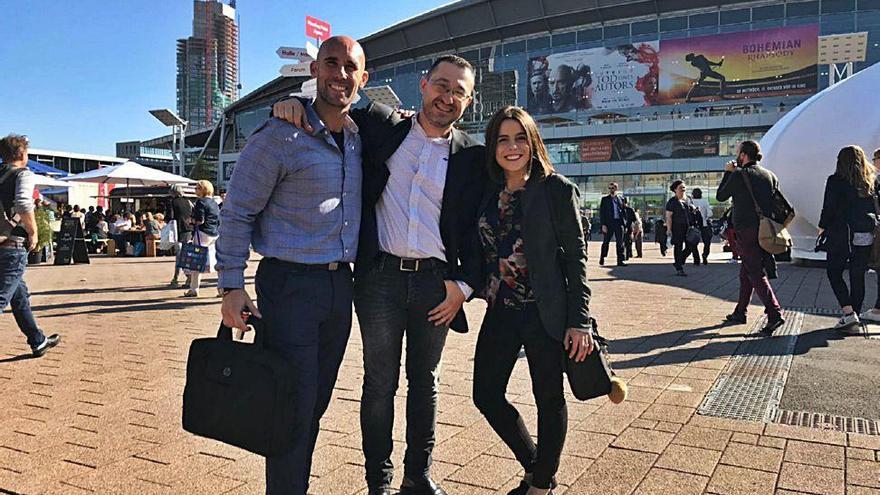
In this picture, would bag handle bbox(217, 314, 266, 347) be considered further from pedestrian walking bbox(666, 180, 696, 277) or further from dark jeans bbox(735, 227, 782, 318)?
pedestrian walking bbox(666, 180, 696, 277)

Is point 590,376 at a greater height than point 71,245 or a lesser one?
lesser

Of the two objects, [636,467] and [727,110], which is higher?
[727,110]

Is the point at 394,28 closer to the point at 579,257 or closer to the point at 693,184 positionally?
the point at 693,184

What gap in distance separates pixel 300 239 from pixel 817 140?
13.1m

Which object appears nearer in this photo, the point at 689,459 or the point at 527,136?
the point at 527,136

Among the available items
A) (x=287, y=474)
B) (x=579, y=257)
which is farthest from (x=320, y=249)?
(x=579, y=257)

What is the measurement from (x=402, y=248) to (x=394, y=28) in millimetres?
61970

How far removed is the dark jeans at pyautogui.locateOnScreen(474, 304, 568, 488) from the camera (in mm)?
2471

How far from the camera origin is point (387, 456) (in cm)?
255

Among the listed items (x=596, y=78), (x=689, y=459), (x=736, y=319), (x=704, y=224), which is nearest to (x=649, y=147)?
(x=596, y=78)

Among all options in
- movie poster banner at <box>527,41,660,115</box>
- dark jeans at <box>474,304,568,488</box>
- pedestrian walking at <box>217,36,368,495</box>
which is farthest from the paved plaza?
movie poster banner at <box>527,41,660,115</box>

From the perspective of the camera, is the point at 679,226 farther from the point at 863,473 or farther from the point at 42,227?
the point at 42,227

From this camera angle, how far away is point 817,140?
1239cm

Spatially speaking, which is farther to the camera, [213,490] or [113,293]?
[113,293]
